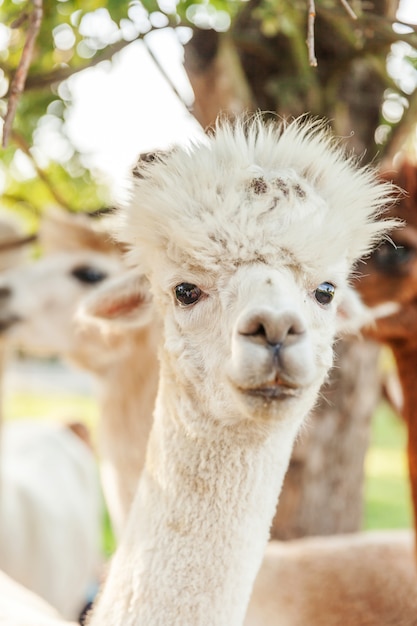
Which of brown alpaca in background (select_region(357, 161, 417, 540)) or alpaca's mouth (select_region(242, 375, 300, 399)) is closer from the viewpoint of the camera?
alpaca's mouth (select_region(242, 375, 300, 399))

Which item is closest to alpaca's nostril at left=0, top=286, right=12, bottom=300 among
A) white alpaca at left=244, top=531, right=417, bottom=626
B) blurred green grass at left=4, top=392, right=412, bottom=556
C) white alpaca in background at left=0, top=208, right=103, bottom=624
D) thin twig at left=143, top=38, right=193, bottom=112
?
white alpaca in background at left=0, top=208, right=103, bottom=624

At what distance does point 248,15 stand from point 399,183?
3.49ft

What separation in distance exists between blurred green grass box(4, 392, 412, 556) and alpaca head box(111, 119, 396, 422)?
7.52 feet

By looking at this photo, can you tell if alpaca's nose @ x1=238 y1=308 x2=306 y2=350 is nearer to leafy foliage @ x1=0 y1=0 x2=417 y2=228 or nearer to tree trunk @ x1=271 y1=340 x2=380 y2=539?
leafy foliage @ x1=0 y1=0 x2=417 y2=228

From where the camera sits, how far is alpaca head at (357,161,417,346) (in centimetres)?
336

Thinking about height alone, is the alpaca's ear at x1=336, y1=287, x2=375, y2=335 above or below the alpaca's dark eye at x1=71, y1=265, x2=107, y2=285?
above

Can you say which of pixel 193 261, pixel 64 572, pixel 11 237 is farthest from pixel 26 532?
pixel 193 261

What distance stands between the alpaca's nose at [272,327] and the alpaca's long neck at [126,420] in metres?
1.89

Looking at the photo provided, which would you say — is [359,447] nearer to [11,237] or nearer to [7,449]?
[11,237]

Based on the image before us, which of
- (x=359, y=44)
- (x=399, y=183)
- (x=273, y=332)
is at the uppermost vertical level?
(x=359, y=44)

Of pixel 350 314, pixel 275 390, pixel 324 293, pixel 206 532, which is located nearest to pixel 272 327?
pixel 275 390

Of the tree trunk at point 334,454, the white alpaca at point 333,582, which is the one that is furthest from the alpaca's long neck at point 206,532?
the tree trunk at point 334,454

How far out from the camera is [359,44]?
8.96ft

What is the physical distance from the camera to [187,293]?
1782 millimetres
